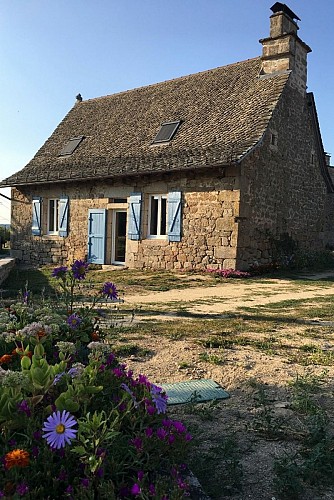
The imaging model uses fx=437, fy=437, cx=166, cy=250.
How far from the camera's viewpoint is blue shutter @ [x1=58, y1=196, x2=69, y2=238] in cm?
1494

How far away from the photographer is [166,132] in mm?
13648

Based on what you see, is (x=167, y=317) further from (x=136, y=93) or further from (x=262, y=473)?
(x=136, y=93)

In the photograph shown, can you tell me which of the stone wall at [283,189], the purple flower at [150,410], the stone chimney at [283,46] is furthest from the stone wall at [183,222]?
the purple flower at [150,410]

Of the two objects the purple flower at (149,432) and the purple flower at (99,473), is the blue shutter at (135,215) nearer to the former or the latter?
the purple flower at (149,432)

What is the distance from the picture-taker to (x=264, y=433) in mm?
2635

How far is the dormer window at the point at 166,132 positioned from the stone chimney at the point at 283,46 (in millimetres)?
3120

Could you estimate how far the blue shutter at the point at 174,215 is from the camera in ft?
40.0

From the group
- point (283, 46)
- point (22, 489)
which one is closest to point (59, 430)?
point (22, 489)

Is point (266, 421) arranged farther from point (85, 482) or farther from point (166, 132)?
point (166, 132)

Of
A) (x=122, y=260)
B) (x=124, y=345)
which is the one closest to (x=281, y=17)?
(x=122, y=260)

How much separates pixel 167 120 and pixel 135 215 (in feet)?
11.7

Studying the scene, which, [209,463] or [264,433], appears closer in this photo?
[209,463]

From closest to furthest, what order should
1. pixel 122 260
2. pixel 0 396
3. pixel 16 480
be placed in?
pixel 16 480 < pixel 0 396 < pixel 122 260

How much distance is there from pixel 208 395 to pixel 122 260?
11.6 m
